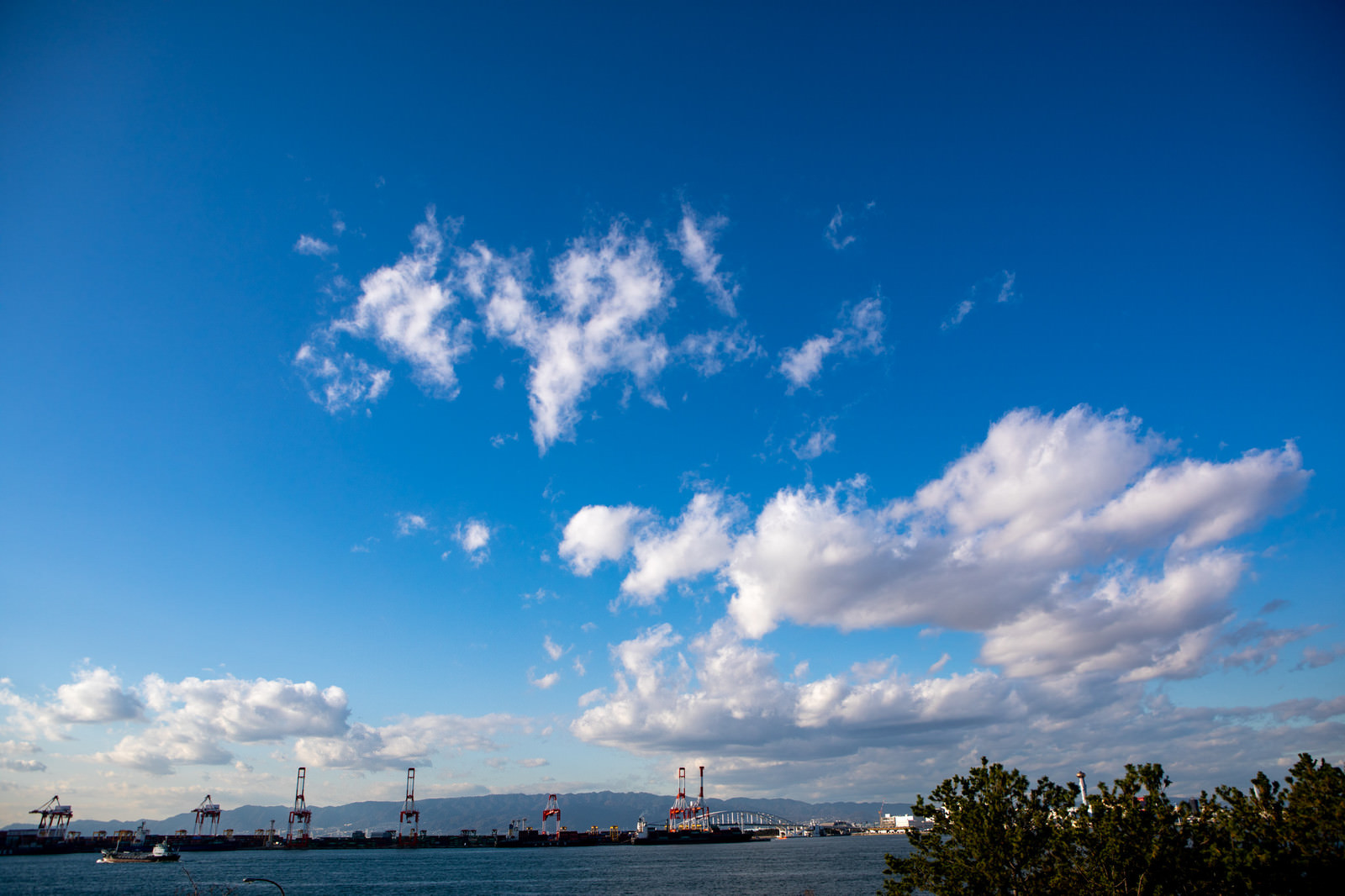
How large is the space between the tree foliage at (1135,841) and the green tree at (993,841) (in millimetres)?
47

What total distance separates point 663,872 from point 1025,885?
14500 centimetres

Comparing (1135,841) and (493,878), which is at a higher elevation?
(1135,841)

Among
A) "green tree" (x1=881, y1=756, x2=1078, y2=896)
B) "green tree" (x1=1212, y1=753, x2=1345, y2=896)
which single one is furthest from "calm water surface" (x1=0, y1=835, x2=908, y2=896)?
"green tree" (x1=1212, y1=753, x2=1345, y2=896)

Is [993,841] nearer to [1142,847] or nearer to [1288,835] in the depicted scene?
[1142,847]

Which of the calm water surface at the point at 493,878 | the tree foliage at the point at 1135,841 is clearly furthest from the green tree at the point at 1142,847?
the calm water surface at the point at 493,878

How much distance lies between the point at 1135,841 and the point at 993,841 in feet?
18.6

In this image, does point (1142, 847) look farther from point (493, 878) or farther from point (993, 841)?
point (493, 878)

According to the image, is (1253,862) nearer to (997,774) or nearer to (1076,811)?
(1076,811)

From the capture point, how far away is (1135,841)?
2878cm

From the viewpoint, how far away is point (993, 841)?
30594mm

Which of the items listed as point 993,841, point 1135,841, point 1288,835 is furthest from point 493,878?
point 1288,835

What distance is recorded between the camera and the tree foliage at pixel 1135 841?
27.0 meters

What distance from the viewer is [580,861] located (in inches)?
7771

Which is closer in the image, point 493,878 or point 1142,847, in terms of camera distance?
point 1142,847
